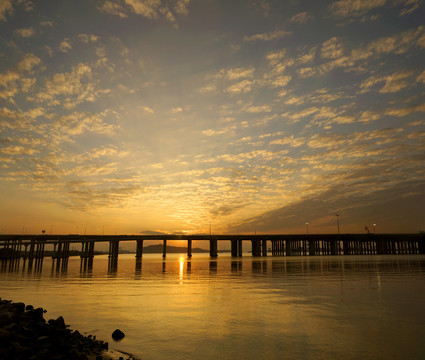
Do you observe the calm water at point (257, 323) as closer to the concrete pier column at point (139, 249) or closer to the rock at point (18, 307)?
the rock at point (18, 307)

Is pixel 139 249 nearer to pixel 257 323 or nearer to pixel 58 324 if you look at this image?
pixel 257 323

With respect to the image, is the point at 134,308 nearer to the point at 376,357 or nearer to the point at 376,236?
the point at 376,357

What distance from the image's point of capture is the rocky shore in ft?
32.5

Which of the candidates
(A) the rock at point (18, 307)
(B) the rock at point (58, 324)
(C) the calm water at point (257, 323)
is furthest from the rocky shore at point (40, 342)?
(C) the calm water at point (257, 323)

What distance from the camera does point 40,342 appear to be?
11.3m

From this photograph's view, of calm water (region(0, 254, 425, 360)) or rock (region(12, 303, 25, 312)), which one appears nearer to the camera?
calm water (region(0, 254, 425, 360))

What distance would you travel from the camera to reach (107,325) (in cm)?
1603

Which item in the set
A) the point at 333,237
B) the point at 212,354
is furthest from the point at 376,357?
the point at 333,237

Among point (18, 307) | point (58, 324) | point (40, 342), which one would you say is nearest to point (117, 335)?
point (58, 324)

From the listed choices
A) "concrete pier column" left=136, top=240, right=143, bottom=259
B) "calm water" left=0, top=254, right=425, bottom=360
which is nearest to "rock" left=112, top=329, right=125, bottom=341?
"calm water" left=0, top=254, right=425, bottom=360

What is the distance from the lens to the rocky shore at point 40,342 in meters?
9.91

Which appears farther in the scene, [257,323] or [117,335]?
[257,323]

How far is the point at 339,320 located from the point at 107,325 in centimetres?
1232

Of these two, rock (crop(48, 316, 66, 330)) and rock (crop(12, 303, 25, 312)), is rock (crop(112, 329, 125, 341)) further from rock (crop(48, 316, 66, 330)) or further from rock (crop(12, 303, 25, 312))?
rock (crop(12, 303, 25, 312))
